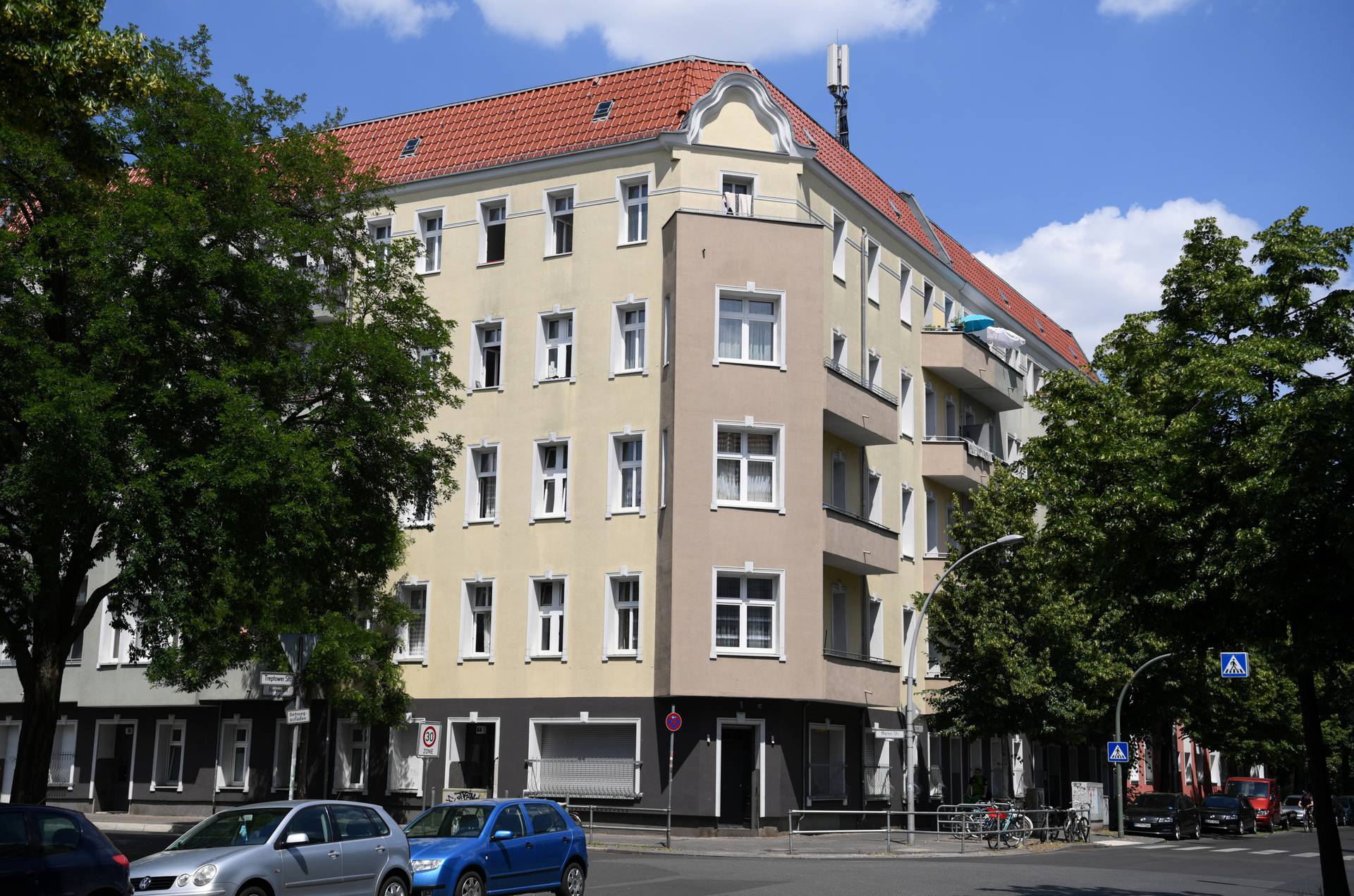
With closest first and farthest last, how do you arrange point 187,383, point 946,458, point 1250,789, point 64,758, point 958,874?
point 187,383 → point 958,874 → point 64,758 → point 946,458 → point 1250,789

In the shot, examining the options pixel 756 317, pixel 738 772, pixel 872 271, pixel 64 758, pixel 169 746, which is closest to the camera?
pixel 738 772

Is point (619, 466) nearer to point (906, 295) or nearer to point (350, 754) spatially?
point (350, 754)

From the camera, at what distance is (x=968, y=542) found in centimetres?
4116

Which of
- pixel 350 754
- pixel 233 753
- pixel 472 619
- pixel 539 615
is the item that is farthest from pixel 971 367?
pixel 233 753

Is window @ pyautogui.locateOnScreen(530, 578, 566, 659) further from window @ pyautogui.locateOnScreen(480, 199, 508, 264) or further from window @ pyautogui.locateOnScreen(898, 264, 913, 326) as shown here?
window @ pyautogui.locateOnScreen(898, 264, 913, 326)

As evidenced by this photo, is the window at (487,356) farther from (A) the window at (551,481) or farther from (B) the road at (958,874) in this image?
(B) the road at (958,874)

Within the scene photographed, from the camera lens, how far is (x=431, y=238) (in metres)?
40.9

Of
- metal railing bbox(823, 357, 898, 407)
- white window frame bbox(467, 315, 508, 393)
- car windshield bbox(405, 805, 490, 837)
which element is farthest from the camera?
white window frame bbox(467, 315, 508, 393)

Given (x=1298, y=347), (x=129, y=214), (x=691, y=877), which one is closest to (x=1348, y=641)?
(x=1298, y=347)

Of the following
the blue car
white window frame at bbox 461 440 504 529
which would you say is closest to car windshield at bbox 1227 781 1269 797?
white window frame at bbox 461 440 504 529

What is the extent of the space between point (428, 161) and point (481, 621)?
13499 millimetres

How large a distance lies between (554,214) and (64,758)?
76.6ft

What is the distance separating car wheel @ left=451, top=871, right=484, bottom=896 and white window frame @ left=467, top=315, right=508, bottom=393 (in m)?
22.7

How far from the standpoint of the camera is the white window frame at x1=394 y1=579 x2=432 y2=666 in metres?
38.3
